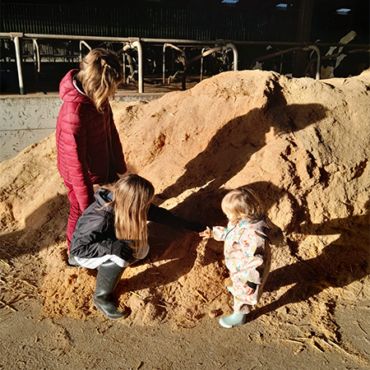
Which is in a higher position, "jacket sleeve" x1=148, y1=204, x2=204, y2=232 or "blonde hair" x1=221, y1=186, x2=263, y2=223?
"blonde hair" x1=221, y1=186, x2=263, y2=223

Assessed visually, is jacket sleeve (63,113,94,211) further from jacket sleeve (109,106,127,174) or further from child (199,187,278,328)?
child (199,187,278,328)

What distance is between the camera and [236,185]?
3.42 meters

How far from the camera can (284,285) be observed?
3133 millimetres

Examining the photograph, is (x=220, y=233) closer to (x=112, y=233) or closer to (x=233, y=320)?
(x=233, y=320)

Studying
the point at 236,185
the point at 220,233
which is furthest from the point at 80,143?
the point at 236,185

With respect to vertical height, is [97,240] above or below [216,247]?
above

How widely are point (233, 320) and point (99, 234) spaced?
118cm

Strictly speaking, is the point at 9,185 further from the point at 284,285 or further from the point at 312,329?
the point at 312,329

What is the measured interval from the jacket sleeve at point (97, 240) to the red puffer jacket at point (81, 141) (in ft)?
0.94

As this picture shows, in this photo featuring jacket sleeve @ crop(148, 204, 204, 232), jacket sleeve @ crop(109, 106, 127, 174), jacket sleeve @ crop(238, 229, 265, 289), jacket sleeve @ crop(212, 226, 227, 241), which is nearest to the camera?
jacket sleeve @ crop(238, 229, 265, 289)

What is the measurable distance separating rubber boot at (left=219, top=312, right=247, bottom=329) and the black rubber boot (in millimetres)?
787

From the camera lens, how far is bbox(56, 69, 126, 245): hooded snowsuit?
2854 mm

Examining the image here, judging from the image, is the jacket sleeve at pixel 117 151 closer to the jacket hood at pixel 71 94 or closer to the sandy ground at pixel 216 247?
the sandy ground at pixel 216 247

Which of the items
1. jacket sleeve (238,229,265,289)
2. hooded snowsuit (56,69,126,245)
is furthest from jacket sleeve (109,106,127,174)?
jacket sleeve (238,229,265,289)
